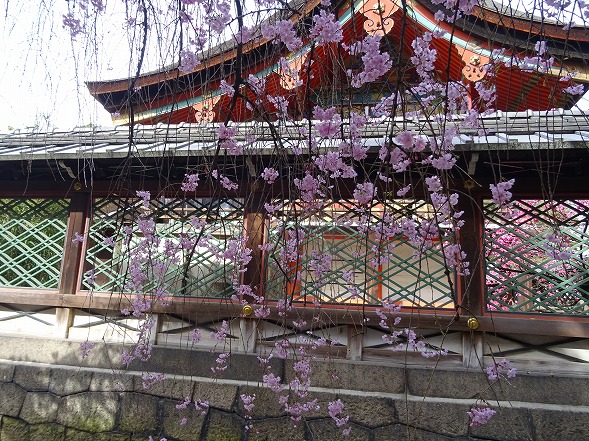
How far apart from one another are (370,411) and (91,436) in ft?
7.77

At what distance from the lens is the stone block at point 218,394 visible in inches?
147

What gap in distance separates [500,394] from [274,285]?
1918 mm

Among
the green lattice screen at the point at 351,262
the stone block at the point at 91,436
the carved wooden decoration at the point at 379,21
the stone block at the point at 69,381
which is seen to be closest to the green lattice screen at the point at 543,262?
the green lattice screen at the point at 351,262

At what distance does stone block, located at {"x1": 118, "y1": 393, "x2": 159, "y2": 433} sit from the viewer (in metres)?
3.81

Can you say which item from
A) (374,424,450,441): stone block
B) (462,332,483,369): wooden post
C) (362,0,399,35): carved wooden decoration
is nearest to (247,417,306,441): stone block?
(374,424,450,441): stone block

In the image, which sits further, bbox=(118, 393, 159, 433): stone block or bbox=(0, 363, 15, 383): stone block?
bbox=(0, 363, 15, 383): stone block

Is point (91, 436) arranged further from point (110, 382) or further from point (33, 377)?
point (33, 377)

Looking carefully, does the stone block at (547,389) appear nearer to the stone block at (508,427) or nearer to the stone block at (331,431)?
the stone block at (508,427)

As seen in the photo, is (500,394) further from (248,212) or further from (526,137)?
(248,212)

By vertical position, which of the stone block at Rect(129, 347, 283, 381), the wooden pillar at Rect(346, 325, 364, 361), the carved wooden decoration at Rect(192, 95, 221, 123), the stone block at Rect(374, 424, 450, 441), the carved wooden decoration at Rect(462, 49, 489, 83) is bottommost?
the stone block at Rect(374, 424, 450, 441)

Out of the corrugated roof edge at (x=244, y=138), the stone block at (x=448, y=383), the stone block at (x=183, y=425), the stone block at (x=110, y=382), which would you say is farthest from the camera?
the stone block at (x=110, y=382)

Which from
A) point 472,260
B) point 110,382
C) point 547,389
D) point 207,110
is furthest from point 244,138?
point 547,389

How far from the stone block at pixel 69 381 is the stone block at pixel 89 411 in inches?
2.1

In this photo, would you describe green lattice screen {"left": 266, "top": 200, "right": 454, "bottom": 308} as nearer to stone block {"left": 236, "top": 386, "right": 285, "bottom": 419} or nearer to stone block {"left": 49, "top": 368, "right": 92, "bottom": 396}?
stone block {"left": 236, "top": 386, "right": 285, "bottom": 419}
